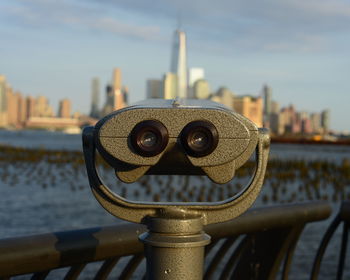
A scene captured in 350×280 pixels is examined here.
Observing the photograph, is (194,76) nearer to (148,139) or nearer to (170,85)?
(170,85)

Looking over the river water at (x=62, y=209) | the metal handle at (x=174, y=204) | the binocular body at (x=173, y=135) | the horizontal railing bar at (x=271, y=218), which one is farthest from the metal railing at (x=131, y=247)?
the river water at (x=62, y=209)

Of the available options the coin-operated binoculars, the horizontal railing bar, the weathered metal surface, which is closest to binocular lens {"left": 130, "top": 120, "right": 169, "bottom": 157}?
the coin-operated binoculars

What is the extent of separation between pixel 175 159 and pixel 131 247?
87cm

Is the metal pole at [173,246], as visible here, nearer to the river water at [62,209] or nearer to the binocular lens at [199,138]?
the binocular lens at [199,138]

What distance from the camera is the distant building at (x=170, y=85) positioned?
2463 mm

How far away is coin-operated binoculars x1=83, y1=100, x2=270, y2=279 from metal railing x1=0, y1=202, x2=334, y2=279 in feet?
1.68

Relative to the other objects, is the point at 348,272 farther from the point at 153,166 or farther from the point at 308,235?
the point at 153,166

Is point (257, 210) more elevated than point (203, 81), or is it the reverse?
point (203, 81)

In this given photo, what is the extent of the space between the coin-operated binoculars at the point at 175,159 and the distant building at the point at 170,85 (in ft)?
1.78

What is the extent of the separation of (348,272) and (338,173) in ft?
99.5

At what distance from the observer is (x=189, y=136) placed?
5.63 feet

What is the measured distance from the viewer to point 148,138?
1727 mm

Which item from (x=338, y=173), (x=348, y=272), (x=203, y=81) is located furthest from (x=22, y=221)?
(x=338, y=173)

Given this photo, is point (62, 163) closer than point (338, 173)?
No
